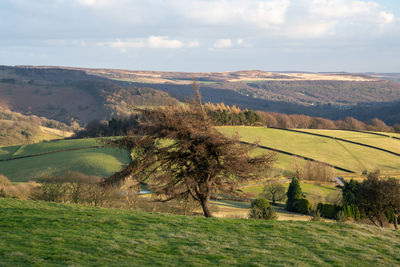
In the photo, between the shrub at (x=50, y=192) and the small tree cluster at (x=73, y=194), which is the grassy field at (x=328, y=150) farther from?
the shrub at (x=50, y=192)

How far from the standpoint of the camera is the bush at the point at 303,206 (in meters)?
46.5

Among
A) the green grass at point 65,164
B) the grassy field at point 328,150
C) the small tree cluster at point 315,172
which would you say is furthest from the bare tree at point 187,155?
the small tree cluster at point 315,172

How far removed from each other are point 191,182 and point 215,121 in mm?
3991

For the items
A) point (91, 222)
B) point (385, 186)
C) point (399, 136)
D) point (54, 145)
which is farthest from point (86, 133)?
point (91, 222)

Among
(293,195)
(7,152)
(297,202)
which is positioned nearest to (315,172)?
(293,195)

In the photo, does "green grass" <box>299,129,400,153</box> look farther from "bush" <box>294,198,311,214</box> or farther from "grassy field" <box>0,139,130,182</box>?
"grassy field" <box>0,139,130,182</box>

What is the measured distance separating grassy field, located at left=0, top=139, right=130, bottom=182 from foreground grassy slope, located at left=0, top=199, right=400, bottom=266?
139 ft

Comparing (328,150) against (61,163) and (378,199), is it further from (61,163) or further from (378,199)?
(61,163)

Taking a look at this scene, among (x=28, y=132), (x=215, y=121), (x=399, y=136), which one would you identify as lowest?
(x=28, y=132)

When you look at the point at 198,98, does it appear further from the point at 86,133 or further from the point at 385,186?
the point at 86,133

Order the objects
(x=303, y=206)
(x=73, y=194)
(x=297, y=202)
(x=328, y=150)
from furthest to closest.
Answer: (x=328, y=150), (x=297, y=202), (x=303, y=206), (x=73, y=194)

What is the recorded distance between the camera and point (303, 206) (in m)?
46.7

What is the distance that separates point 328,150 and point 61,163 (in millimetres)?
54484

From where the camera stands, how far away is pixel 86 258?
9.74 meters
